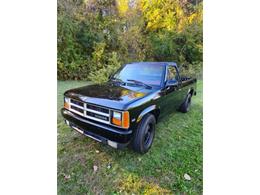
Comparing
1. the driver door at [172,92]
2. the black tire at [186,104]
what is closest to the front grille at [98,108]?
the driver door at [172,92]

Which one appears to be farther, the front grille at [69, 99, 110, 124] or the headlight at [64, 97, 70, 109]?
the headlight at [64, 97, 70, 109]

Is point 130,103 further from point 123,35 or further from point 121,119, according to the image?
point 123,35

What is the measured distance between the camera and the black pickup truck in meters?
1.67

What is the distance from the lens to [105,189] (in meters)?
1.82

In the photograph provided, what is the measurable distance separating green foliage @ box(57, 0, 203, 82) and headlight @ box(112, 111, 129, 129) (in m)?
0.49

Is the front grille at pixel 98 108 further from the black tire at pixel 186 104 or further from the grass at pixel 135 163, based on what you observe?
the black tire at pixel 186 104

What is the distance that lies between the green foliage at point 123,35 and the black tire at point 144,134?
58 centimetres

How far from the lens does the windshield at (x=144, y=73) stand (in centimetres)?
193

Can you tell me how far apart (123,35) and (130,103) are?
2.23 feet

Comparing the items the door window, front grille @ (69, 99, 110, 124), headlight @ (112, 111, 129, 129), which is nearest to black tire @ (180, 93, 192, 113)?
the door window

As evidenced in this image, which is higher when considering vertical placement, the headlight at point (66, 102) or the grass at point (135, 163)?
the headlight at point (66, 102)

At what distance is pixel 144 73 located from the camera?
1.94m

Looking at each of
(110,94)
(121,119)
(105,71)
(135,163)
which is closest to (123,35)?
(105,71)

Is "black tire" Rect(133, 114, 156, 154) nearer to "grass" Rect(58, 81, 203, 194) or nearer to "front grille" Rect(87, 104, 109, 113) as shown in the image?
"grass" Rect(58, 81, 203, 194)
